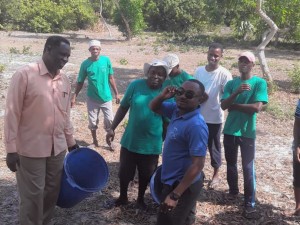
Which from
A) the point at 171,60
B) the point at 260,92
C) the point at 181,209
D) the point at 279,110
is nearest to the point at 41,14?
the point at 279,110

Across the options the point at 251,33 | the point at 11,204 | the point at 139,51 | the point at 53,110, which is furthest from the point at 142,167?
the point at 251,33

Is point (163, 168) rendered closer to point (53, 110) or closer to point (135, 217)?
point (53, 110)

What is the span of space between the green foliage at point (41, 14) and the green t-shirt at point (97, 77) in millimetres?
25644

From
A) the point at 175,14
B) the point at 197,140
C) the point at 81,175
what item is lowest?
the point at 81,175

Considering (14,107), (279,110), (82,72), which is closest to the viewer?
(14,107)

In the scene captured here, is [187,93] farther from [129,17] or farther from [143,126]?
[129,17]

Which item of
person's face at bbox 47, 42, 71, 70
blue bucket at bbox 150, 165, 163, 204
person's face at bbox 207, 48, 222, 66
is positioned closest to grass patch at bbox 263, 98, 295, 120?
person's face at bbox 207, 48, 222, 66

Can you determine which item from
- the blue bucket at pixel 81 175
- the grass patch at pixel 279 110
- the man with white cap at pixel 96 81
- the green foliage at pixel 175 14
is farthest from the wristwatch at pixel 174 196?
the green foliage at pixel 175 14

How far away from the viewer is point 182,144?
2.74 m

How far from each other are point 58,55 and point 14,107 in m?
0.51

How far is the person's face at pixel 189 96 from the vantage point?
8.98ft

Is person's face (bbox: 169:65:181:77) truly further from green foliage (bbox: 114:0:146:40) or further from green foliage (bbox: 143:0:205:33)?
green foliage (bbox: 143:0:205:33)

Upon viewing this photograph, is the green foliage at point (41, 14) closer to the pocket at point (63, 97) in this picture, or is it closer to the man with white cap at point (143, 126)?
the man with white cap at point (143, 126)

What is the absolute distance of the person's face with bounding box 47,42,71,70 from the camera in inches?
118
